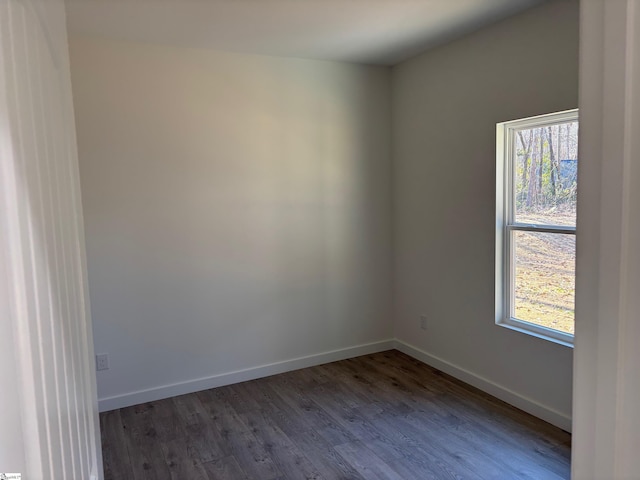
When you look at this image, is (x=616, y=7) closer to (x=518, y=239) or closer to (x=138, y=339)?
(x=518, y=239)

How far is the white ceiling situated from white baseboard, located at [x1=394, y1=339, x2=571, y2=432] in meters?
2.55

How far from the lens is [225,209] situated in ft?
11.6

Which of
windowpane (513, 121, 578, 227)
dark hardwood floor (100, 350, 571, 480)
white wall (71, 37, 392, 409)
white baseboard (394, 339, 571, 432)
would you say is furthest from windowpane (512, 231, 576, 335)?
white wall (71, 37, 392, 409)

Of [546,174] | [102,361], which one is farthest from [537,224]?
[102,361]

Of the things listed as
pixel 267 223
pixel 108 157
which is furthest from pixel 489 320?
pixel 108 157

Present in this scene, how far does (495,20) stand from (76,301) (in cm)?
309

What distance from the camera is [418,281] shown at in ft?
13.1

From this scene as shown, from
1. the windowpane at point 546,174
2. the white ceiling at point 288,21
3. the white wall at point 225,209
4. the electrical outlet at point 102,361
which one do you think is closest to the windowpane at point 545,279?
the windowpane at point 546,174

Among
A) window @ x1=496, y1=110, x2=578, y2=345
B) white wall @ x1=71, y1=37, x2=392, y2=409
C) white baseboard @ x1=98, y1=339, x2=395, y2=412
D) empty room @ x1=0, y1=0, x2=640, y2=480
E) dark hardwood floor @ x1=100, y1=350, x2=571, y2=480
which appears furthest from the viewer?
white baseboard @ x1=98, y1=339, x2=395, y2=412

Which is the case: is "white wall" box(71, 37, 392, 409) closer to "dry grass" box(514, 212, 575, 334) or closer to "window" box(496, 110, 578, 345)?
"window" box(496, 110, 578, 345)

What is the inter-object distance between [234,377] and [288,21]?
268 centimetres

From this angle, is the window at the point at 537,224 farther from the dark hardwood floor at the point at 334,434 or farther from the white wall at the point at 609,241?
the white wall at the point at 609,241

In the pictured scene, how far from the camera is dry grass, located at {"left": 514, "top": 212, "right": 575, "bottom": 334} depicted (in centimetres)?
287

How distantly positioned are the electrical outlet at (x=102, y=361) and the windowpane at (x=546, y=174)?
3085 millimetres
